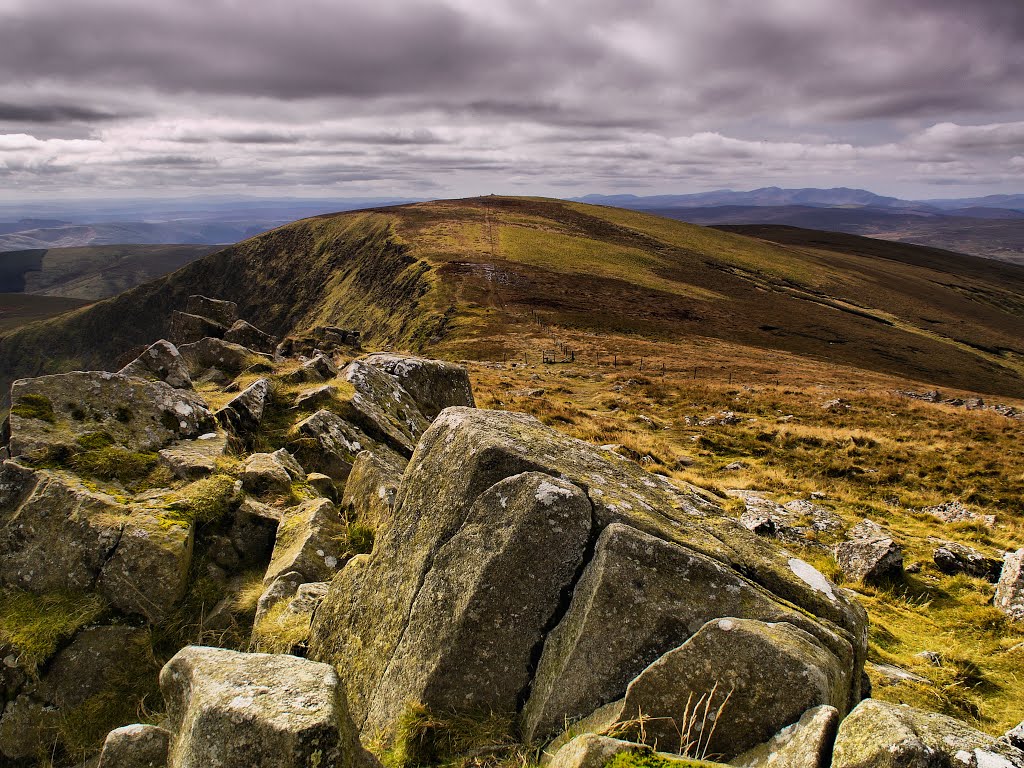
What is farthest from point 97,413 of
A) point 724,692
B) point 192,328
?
point 192,328

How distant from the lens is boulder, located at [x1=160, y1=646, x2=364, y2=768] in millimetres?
4125

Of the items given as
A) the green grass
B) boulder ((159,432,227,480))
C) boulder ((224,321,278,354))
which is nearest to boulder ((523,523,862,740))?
the green grass

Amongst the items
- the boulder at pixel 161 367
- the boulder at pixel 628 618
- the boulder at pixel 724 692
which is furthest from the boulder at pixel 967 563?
the boulder at pixel 161 367

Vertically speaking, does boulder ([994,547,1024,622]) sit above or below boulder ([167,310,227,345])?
below

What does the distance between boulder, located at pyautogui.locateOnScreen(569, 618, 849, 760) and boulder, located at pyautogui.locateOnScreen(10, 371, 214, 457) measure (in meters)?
9.64

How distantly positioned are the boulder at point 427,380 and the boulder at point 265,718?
42.4 feet

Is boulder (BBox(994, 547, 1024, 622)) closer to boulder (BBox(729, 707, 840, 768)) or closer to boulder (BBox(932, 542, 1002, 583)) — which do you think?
boulder (BBox(932, 542, 1002, 583))

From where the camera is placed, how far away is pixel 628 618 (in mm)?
5660

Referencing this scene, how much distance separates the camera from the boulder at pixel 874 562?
41.3ft

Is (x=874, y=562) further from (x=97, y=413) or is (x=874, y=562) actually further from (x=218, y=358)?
(x=218, y=358)

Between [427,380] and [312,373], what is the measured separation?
3911mm

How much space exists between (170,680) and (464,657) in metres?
3.01

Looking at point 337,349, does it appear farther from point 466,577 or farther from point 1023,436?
point 1023,436

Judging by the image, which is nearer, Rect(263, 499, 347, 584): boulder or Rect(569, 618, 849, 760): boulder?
Rect(569, 618, 849, 760): boulder
